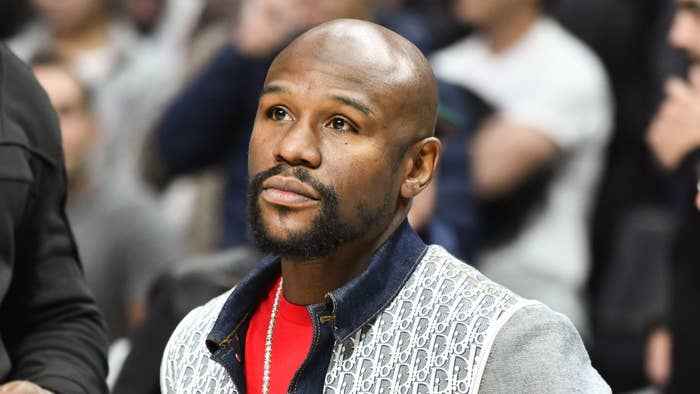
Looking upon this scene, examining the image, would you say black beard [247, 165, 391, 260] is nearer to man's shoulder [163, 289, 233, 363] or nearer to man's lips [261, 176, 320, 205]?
man's lips [261, 176, 320, 205]

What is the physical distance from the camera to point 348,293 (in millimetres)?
2330

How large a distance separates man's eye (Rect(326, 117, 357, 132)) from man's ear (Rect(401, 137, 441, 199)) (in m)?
0.12

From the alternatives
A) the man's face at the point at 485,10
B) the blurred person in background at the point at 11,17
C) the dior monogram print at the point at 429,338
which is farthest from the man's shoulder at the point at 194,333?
the blurred person in background at the point at 11,17

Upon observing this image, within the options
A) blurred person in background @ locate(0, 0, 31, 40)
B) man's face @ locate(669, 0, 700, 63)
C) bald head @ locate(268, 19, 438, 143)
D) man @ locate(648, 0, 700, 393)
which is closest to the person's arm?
bald head @ locate(268, 19, 438, 143)

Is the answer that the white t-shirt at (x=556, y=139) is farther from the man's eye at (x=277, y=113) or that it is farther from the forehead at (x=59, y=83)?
the man's eye at (x=277, y=113)

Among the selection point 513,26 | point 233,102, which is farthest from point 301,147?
point 513,26

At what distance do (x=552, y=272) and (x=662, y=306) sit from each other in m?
0.41

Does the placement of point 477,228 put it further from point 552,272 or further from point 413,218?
point 413,218

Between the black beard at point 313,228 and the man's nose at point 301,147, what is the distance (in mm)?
15

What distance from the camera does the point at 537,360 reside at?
222 cm

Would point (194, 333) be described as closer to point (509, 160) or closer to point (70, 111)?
point (509, 160)

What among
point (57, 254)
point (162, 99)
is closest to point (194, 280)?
point (57, 254)

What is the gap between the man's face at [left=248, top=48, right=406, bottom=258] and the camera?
2.28 m

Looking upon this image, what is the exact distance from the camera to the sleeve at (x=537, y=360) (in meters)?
2.21
